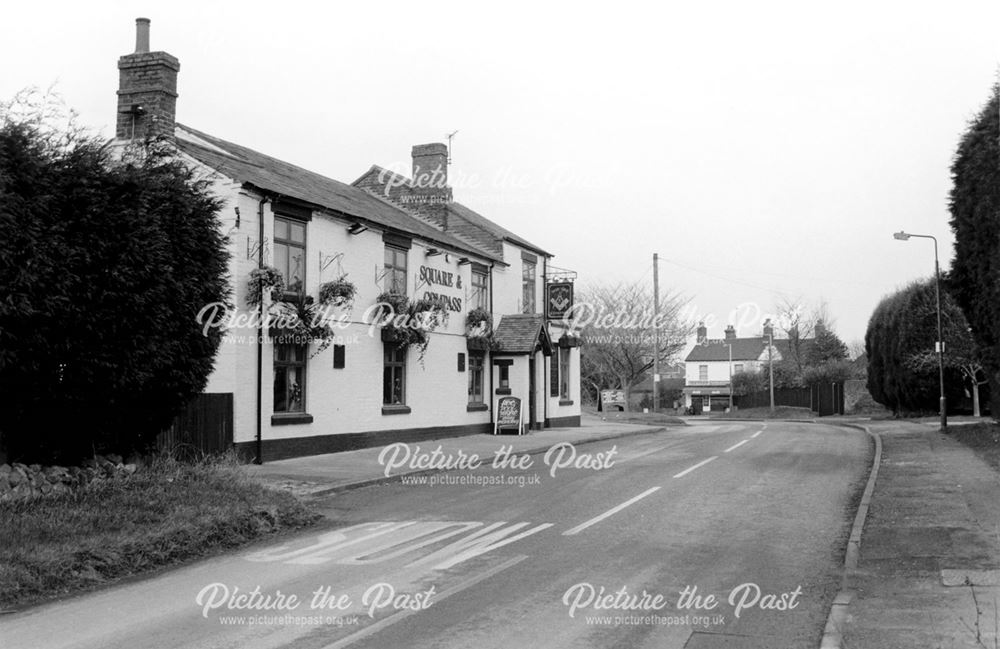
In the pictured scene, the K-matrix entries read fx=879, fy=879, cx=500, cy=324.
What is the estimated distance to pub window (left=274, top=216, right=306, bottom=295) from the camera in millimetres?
18922

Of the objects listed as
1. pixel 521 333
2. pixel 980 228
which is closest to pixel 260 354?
pixel 521 333

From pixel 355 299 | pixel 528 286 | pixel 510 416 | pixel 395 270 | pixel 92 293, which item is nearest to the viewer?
pixel 92 293

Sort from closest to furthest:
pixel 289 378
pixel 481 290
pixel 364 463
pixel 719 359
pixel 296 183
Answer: pixel 364 463
pixel 289 378
pixel 296 183
pixel 481 290
pixel 719 359

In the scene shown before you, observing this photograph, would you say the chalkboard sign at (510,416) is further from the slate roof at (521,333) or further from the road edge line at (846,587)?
the road edge line at (846,587)

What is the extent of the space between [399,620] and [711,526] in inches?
204

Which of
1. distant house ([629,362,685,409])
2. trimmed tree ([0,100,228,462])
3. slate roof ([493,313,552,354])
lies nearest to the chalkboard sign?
slate roof ([493,313,552,354])

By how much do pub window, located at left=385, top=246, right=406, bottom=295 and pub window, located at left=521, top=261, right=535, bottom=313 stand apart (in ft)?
28.5

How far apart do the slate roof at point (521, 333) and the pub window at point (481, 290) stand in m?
1.01

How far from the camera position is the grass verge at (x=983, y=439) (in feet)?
56.9

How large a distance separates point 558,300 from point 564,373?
11.5 feet

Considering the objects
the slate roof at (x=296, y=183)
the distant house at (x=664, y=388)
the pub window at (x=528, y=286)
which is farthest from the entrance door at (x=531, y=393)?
the distant house at (x=664, y=388)

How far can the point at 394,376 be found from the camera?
76.3 ft

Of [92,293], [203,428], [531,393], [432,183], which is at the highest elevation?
[432,183]

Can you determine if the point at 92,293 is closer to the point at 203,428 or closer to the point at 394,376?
the point at 203,428
